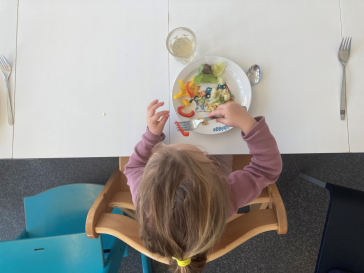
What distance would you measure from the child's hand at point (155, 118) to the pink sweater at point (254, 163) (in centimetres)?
2

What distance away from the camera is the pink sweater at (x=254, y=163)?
23.3 inches

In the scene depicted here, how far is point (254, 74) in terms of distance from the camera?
666 millimetres

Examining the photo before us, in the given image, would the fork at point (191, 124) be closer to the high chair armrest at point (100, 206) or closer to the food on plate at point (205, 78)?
the food on plate at point (205, 78)

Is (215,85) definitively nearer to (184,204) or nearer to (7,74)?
(184,204)

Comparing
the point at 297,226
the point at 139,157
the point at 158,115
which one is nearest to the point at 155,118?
the point at 158,115

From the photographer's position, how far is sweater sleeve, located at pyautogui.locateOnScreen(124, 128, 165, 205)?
639mm

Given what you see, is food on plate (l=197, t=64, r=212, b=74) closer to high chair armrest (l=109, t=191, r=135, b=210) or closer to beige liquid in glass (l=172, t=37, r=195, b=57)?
beige liquid in glass (l=172, t=37, r=195, b=57)

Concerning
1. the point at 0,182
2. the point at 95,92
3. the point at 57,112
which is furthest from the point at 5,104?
the point at 0,182

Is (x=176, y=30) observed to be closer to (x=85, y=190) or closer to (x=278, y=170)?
(x=278, y=170)

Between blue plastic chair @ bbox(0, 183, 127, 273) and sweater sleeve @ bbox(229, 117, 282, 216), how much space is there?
0.49 metres

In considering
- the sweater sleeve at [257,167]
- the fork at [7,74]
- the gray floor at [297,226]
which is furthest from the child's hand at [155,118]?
the gray floor at [297,226]

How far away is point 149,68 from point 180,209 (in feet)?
1.50

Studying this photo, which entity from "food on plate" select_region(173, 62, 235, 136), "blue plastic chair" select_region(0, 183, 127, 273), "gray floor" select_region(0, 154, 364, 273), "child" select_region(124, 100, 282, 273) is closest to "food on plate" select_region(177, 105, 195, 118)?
"food on plate" select_region(173, 62, 235, 136)

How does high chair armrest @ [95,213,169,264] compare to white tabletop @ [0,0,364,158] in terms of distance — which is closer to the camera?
high chair armrest @ [95,213,169,264]
